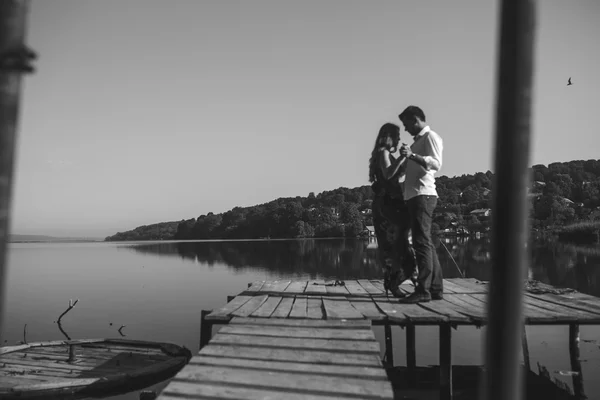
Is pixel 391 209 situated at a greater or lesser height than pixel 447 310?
greater

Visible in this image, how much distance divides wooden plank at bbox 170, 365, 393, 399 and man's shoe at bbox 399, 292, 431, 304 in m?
3.12

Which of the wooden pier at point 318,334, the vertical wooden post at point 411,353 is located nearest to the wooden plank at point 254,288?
the wooden pier at point 318,334

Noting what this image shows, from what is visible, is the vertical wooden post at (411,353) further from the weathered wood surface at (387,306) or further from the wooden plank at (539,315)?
the wooden plank at (539,315)

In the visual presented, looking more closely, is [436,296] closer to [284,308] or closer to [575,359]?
[284,308]

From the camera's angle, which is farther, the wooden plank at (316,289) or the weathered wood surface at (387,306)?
the wooden plank at (316,289)

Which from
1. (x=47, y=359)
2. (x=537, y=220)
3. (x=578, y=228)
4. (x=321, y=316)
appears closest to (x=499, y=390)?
(x=321, y=316)

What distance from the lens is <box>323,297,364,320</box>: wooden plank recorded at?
5266 millimetres

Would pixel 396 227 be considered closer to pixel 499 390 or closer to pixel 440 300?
pixel 440 300

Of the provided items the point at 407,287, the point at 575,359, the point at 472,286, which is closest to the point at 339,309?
the point at 407,287

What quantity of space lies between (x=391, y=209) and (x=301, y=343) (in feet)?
10.7

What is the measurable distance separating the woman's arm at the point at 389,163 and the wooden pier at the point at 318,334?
6.49 ft

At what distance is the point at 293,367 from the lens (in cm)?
356

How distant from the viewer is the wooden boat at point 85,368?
352 inches

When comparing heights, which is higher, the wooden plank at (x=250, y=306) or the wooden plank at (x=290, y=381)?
the wooden plank at (x=250, y=306)
